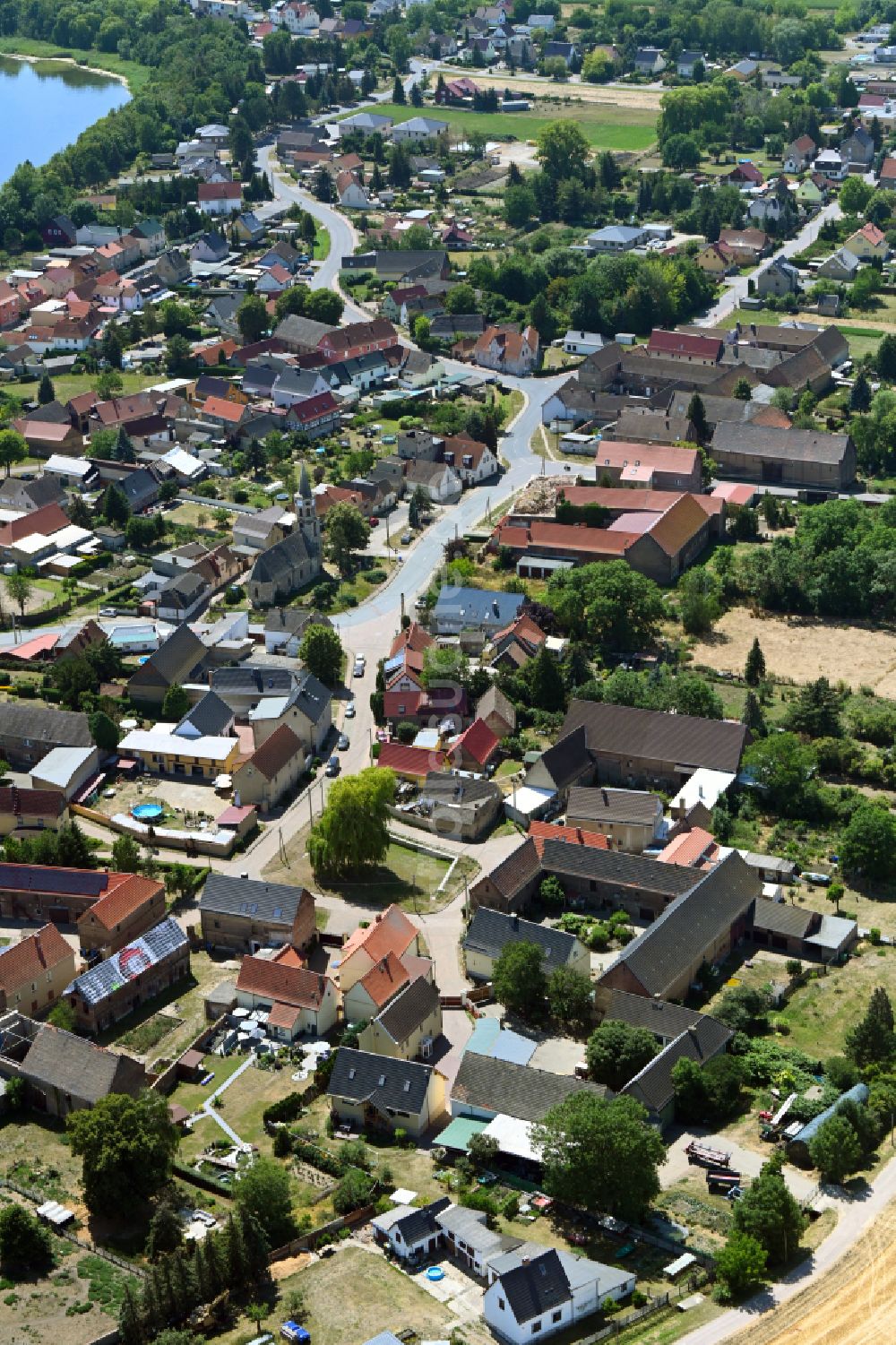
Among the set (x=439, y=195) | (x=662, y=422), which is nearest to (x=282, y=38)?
(x=439, y=195)

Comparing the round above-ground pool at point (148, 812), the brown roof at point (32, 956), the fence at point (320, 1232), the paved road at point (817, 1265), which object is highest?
the paved road at point (817, 1265)

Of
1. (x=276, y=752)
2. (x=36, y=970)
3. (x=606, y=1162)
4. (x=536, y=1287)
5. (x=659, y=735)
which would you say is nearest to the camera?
(x=536, y=1287)

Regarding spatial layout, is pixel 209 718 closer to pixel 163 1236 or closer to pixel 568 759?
pixel 568 759

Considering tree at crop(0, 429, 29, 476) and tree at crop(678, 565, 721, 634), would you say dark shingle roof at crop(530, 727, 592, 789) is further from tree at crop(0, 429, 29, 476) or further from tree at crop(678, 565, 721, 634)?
tree at crop(0, 429, 29, 476)

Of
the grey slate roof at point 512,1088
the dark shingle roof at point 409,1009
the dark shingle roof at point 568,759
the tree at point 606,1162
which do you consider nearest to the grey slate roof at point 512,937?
the dark shingle roof at point 409,1009

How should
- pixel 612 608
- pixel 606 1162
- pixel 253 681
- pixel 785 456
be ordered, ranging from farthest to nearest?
pixel 785 456, pixel 612 608, pixel 253 681, pixel 606 1162

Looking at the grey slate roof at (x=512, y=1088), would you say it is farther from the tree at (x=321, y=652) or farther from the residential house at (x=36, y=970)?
the tree at (x=321, y=652)

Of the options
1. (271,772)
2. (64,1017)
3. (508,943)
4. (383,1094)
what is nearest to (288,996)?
(383,1094)

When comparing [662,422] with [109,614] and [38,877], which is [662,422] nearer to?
[109,614]
